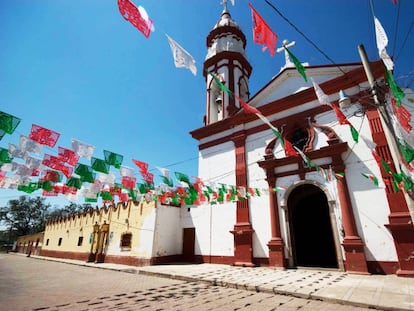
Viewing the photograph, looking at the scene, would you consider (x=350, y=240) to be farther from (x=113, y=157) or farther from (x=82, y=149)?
(x=82, y=149)

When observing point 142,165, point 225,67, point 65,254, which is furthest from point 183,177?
point 65,254

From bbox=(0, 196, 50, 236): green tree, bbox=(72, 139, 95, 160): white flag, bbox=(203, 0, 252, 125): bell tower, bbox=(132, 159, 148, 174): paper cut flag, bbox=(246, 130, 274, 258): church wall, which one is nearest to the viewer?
bbox=(72, 139, 95, 160): white flag

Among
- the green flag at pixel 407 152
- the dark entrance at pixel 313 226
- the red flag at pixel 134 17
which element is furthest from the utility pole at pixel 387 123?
the dark entrance at pixel 313 226

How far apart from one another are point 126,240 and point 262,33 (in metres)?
13.9

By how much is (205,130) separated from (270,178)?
5.59m

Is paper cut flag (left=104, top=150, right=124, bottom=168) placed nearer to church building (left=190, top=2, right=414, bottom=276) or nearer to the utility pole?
church building (left=190, top=2, right=414, bottom=276)

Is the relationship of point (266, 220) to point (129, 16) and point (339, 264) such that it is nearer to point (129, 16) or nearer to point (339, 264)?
point (339, 264)

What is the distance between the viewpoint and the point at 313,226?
42.7 ft

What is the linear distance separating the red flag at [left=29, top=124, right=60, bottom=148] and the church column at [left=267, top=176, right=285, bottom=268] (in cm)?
918

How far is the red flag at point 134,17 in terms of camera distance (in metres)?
4.00

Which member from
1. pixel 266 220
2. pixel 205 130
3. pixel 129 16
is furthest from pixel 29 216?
pixel 129 16

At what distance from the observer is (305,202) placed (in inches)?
523

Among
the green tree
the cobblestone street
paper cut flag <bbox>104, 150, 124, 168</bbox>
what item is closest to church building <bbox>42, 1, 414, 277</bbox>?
paper cut flag <bbox>104, 150, 124, 168</bbox>

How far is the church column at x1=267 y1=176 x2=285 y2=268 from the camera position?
9.96 metres
